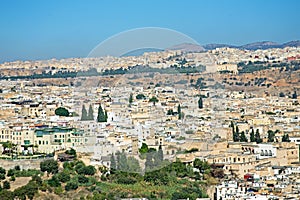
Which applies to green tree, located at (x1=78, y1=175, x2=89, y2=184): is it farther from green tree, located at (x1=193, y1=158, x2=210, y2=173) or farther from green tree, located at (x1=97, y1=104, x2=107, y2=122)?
green tree, located at (x1=97, y1=104, x2=107, y2=122)

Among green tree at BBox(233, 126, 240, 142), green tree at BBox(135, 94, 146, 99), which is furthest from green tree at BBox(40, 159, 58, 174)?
green tree at BBox(233, 126, 240, 142)

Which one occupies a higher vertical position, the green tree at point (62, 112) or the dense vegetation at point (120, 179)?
the green tree at point (62, 112)

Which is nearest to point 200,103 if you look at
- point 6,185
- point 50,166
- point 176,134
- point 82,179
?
point 176,134

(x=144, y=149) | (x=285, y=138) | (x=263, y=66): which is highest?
(x=263, y=66)

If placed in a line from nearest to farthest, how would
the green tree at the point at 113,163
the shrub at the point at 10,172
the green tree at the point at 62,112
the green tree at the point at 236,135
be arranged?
the green tree at the point at 113,163
the shrub at the point at 10,172
the green tree at the point at 236,135
the green tree at the point at 62,112

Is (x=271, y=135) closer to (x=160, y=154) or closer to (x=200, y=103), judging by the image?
(x=200, y=103)

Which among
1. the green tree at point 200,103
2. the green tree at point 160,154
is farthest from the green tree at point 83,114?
the green tree at point 160,154

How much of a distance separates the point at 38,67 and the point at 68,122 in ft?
65.0

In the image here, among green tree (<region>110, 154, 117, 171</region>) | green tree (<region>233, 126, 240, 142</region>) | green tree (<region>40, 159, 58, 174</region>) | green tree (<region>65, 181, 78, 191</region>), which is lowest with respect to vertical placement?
green tree (<region>65, 181, 78, 191</region>)

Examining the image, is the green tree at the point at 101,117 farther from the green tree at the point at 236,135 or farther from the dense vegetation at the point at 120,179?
the green tree at the point at 236,135

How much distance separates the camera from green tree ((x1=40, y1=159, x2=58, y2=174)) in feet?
24.2

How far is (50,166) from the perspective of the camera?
24.4 feet

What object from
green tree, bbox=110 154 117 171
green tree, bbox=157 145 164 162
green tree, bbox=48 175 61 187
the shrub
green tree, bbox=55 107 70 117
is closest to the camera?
green tree, bbox=157 145 164 162

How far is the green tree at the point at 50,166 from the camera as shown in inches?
290
